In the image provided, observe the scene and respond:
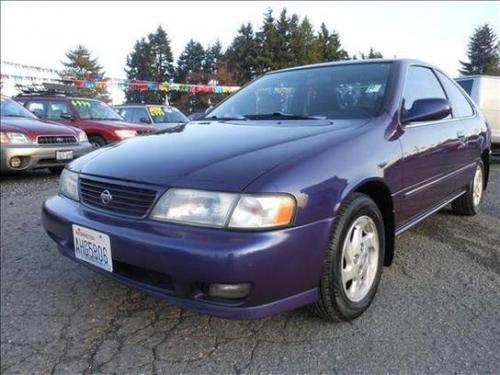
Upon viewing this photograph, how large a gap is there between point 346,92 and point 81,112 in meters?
7.71

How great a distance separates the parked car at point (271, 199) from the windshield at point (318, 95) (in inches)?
0.5

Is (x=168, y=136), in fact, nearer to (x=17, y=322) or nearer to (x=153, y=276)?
(x=153, y=276)

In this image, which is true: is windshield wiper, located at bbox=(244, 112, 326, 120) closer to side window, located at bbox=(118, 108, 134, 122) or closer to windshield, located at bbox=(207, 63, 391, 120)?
windshield, located at bbox=(207, 63, 391, 120)

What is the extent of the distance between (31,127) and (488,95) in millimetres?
8475

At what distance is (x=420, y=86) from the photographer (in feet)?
11.1

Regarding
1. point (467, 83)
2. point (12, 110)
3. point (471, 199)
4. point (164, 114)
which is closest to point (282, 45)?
point (164, 114)

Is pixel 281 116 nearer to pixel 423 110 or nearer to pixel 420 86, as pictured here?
pixel 423 110

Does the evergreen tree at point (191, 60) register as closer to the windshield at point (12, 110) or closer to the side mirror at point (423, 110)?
the windshield at point (12, 110)

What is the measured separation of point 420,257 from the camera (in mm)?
3379

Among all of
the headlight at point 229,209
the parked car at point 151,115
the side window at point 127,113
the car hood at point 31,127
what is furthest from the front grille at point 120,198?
the side window at point 127,113

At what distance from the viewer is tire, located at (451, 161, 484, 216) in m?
4.41

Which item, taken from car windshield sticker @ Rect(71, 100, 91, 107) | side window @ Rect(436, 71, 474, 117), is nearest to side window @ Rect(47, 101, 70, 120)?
car windshield sticker @ Rect(71, 100, 91, 107)

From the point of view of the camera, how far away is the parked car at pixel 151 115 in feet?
38.0

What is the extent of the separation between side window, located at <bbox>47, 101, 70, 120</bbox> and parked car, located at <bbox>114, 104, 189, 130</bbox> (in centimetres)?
230
